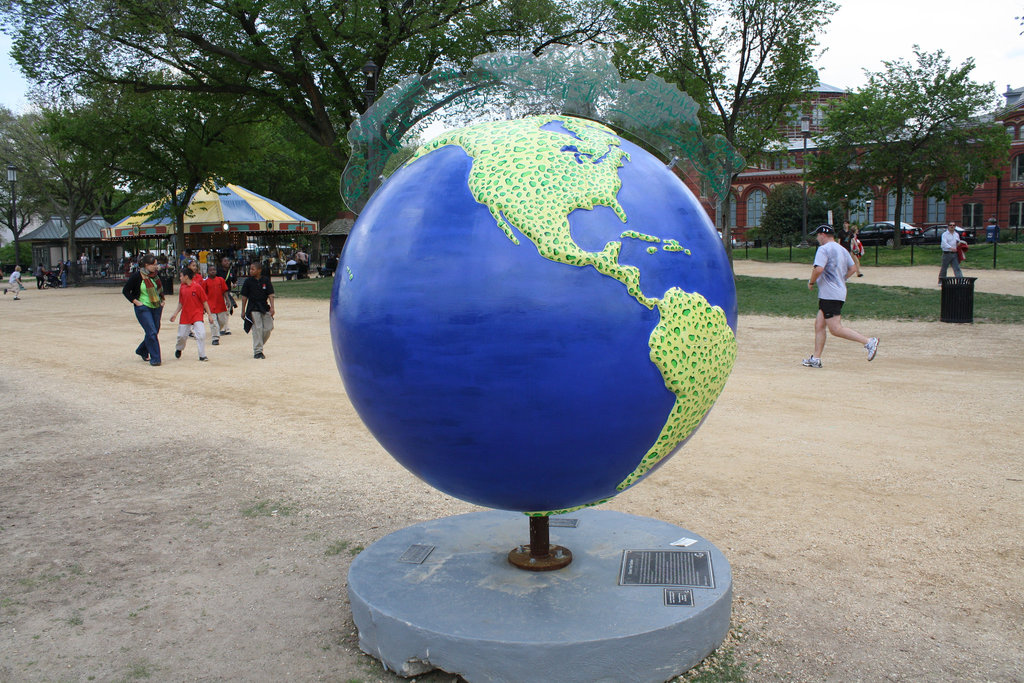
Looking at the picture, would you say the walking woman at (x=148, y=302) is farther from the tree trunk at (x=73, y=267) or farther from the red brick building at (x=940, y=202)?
the red brick building at (x=940, y=202)

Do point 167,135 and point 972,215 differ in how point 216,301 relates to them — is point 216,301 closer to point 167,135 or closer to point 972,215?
point 167,135

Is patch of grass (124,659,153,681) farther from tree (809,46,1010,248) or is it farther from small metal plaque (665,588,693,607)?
tree (809,46,1010,248)

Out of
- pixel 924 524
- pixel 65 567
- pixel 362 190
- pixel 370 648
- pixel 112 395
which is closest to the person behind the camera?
pixel 370 648

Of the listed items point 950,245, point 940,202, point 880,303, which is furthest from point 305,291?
point 940,202

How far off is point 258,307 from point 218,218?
25.8 m

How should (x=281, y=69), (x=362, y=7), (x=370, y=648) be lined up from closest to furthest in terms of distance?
(x=370, y=648) → (x=362, y=7) → (x=281, y=69)

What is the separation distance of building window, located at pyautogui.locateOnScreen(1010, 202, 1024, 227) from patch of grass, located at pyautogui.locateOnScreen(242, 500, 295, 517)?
2604 inches

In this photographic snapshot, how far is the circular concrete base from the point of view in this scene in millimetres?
3631

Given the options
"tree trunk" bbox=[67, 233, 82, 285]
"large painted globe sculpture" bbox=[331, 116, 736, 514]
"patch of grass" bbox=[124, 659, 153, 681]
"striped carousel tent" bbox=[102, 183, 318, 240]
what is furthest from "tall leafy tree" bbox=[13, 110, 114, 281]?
"large painted globe sculpture" bbox=[331, 116, 736, 514]

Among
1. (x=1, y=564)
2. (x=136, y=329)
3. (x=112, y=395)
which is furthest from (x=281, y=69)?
(x=1, y=564)

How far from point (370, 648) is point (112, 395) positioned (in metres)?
8.33

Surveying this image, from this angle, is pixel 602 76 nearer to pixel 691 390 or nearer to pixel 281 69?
pixel 691 390

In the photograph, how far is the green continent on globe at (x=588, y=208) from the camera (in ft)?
11.3

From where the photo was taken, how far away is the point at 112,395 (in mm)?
10914
